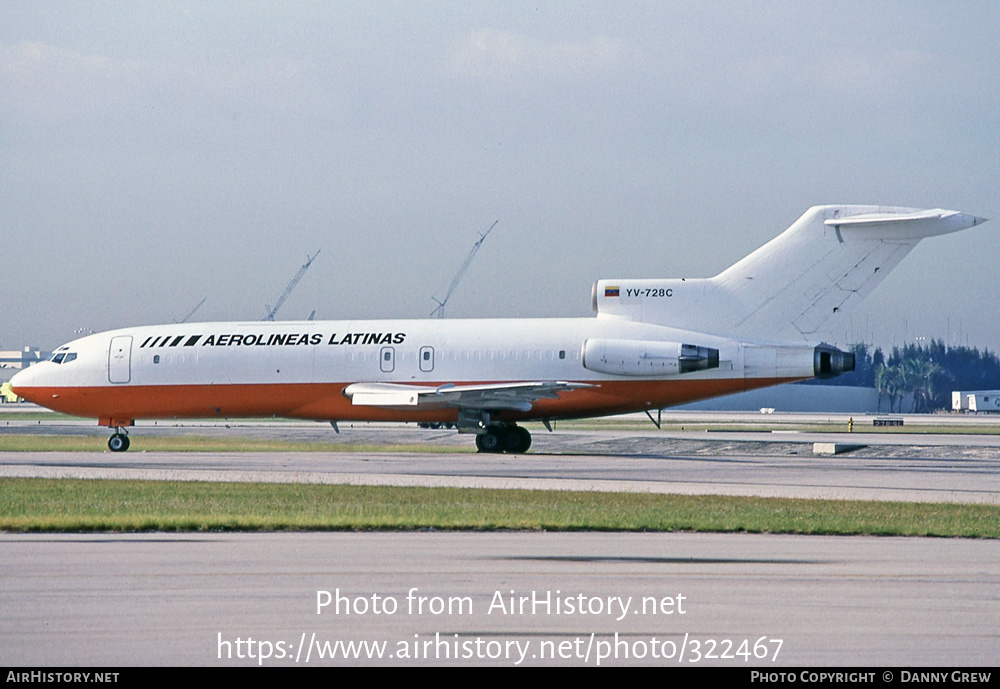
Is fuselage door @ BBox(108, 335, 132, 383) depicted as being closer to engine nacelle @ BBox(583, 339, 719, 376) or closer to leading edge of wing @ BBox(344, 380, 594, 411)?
leading edge of wing @ BBox(344, 380, 594, 411)

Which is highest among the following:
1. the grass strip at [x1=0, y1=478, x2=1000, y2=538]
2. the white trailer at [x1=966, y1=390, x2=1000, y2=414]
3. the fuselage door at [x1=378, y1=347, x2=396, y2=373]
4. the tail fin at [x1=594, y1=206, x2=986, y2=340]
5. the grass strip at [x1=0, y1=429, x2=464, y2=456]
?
the tail fin at [x1=594, y1=206, x2=986, y2=340]

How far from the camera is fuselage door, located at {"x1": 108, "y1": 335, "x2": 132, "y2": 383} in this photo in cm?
3897

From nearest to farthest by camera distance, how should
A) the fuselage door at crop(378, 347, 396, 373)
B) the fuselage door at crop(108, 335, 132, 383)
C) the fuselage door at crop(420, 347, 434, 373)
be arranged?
the fuselage door at crop(420, 347, 434, 373) → the fuselage door at crop(378, 347, 396, 373) → the fuselage door at crop(108, 335, 132, 383)

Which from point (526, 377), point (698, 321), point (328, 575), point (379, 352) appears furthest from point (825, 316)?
point (328, 575)

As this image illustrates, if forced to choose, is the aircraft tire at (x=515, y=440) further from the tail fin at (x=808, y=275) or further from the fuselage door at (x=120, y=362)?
the fuselage door at (x=120, y=362)

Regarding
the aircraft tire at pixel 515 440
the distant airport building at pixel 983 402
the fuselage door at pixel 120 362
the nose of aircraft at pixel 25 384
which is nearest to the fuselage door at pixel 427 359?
the aircraft tire at pixel 515 440

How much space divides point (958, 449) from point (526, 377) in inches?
540

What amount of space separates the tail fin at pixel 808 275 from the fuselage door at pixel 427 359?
23.4 ft

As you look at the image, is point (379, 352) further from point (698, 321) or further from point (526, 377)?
point (698, 321)

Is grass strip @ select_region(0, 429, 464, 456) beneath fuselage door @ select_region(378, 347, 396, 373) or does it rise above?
beneath

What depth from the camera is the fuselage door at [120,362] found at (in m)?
39.0

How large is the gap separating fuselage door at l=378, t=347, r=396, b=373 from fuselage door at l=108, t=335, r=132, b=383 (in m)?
8.61

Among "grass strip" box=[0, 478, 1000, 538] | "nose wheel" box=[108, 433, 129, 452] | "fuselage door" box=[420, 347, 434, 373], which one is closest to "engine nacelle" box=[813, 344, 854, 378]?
"fuselage door" box=[420, 347, 434, 373]
